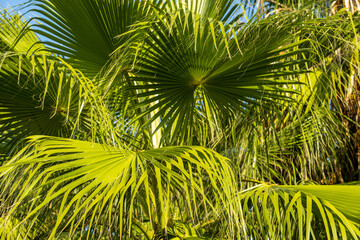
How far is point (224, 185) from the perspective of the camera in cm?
144

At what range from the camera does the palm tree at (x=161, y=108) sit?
1.44 m

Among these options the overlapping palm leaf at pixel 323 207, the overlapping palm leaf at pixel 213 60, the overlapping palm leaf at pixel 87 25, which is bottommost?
the overlapping palm leaf at pixel 323 207

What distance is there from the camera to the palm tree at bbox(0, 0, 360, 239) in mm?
1444

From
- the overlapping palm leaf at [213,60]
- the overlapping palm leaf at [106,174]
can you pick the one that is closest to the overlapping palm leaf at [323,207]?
the overlapping palm leaf at [106,174]

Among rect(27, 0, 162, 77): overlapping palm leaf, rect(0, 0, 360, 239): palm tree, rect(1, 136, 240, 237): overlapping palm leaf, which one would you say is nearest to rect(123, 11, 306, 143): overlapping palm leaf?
rect(0, 0, 360, 239): palm tree

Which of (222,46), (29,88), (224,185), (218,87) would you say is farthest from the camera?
(29,88)

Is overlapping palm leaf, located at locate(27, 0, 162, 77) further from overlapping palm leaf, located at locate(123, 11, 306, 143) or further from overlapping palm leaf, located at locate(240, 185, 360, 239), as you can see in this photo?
overlapping palm leaf, located at locate(240, 185, 360, 239)

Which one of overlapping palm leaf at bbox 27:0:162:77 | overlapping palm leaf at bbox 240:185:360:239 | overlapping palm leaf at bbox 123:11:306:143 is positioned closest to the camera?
overlapping palm leaf at bbox 240:185:360:239

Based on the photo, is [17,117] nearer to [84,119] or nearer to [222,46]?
[84,119]

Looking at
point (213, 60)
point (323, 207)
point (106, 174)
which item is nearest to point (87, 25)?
point (213, 60)

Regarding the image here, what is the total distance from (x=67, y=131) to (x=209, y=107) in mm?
722

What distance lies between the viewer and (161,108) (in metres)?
1.95

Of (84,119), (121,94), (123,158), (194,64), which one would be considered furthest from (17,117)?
(194,64)

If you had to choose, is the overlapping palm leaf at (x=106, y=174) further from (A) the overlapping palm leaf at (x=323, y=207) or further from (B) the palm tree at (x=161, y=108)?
(A) the overlapping palm leaf at (x=323, y=207)
